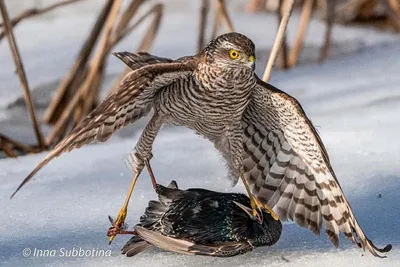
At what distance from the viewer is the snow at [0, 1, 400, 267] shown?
2.93 meters

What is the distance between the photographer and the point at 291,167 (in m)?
3.20

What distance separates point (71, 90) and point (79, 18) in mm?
2728

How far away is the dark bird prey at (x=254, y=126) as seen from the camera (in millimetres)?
3016

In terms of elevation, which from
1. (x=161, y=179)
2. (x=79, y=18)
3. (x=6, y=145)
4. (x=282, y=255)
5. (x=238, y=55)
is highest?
(x=238, y=55)

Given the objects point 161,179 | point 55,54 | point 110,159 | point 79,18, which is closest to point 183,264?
point 161,179

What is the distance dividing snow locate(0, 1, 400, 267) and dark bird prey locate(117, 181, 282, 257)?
0.06m

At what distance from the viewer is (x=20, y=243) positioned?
301 centimetres

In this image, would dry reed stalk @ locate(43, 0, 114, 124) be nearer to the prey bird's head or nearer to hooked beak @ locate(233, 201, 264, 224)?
the prey bird's head

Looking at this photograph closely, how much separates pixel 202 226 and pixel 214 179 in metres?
0.87

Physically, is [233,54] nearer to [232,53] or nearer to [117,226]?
[232,53]

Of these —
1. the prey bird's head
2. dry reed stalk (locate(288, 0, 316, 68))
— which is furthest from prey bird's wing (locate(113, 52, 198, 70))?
dry reed stalk (locate(288, 0, 316, 68))

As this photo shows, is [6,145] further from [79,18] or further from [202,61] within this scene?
[79,18]

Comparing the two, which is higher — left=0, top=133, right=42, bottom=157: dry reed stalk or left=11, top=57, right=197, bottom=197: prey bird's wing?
left=11, top=57, right=197, bottom=197: prey bird's wing

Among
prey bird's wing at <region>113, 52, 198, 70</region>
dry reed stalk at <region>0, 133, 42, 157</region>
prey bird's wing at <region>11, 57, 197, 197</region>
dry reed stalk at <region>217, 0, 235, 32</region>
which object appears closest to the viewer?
prey bird's wing at <region>11, 57, 197, 197</region>
